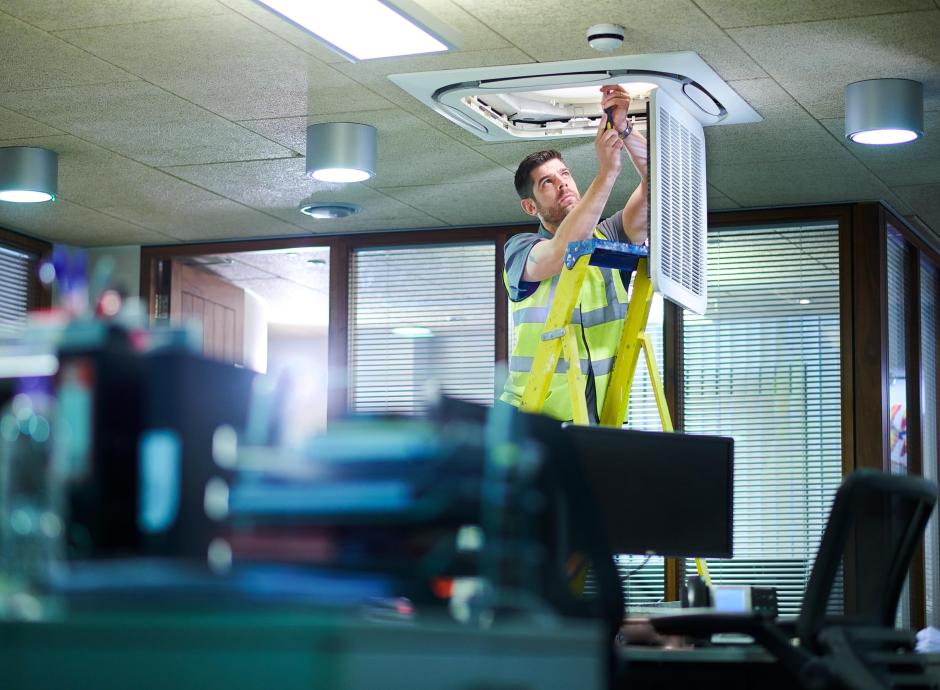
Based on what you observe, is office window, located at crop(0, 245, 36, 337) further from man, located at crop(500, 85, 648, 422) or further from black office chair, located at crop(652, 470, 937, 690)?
black office chair, located at crop(652, 470, 937, 690)

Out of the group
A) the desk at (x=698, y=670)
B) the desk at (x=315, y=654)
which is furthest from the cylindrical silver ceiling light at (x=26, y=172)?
the desk at (x=315, y=654)

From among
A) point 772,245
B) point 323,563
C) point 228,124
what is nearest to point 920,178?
point 772,245

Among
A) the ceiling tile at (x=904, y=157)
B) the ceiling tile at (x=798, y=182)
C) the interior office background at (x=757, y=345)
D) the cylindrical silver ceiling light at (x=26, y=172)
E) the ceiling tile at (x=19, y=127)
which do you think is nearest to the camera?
the ceiling tile at (x=19, y=127)

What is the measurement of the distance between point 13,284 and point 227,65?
10.3 feet

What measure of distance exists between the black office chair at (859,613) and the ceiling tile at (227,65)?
2.34m

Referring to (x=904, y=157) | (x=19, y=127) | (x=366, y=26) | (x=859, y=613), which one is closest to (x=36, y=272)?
(x=19, y=127)

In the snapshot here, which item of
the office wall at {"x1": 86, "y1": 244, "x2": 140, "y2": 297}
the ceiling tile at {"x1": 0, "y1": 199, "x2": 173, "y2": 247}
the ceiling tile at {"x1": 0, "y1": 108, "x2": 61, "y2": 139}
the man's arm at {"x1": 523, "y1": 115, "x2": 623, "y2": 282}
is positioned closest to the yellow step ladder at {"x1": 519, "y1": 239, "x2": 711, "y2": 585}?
the man's arm at {"x1": 523, "y1": 115, "x2": 623, "y2": 282}

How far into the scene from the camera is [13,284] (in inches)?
280

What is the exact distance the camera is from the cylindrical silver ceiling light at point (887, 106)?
15.1 ft

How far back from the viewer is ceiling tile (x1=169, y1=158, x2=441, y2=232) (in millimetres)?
5863

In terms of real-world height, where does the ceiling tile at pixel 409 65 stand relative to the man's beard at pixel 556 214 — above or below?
above

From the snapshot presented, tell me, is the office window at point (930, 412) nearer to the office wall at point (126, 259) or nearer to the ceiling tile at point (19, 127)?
the office wall at point (126, 259)

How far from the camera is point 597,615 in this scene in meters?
2.04

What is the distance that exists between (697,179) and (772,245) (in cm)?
183
